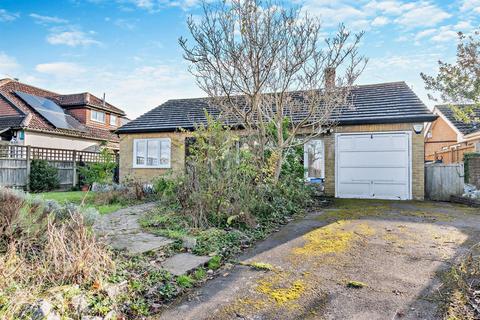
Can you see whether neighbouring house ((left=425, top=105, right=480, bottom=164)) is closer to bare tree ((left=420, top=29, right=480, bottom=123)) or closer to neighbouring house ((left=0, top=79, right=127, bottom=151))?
bare tree ((left=420, top=29, right=480, bottom=123))

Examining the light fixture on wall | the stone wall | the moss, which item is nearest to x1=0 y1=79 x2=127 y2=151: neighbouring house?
the stone wall

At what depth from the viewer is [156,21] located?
8.69 m

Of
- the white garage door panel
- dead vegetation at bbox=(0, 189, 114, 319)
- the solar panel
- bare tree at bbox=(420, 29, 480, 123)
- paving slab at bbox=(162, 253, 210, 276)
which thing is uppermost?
the solar panel

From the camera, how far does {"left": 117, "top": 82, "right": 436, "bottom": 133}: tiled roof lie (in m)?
10.9

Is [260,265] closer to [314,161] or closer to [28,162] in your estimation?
[314,161]

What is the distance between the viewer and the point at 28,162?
13.2m

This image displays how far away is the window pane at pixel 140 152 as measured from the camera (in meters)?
14.4

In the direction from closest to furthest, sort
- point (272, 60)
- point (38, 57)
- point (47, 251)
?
point (47, 251) < point (272, 60) < point (38, 57)

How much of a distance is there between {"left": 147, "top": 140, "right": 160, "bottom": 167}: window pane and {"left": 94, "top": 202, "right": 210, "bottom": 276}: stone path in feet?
25.3

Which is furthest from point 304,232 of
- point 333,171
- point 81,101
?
point 81,101

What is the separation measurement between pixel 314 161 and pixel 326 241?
6.98 metres

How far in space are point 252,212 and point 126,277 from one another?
3707 millimetres

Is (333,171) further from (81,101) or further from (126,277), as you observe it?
(81,101)

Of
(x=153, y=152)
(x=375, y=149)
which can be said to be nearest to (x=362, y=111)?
(x=375, y=149)
